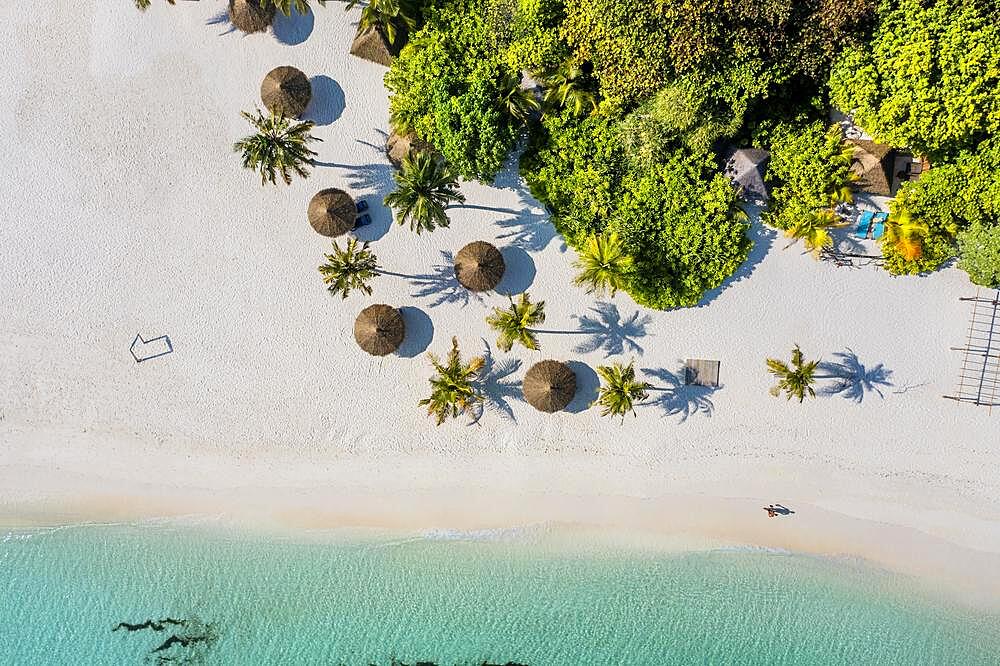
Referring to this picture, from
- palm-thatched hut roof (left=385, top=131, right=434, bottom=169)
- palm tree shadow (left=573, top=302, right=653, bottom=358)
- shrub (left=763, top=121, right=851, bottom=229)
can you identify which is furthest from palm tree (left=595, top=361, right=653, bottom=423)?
palm-thatched hut roof (left=385, top=131, right=434, bottom=169)

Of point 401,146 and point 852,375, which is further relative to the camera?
point 852,375

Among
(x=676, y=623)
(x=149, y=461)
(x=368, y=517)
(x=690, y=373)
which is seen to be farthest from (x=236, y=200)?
(x=676, y=623)

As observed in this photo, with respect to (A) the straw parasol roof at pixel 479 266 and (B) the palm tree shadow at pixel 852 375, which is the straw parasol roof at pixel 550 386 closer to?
(A) the straw parasol roof at pixel 479 266

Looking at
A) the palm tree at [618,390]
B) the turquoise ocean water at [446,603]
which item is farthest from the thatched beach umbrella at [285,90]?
the turquoise ocean water at [446,603]

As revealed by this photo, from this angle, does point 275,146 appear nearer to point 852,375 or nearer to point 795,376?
point 795,376

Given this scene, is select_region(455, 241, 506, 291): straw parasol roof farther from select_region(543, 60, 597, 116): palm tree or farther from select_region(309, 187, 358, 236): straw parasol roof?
select_region(543, 60, 597, 116): palm tree

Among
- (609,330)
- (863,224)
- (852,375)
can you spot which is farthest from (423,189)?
(852,375)
